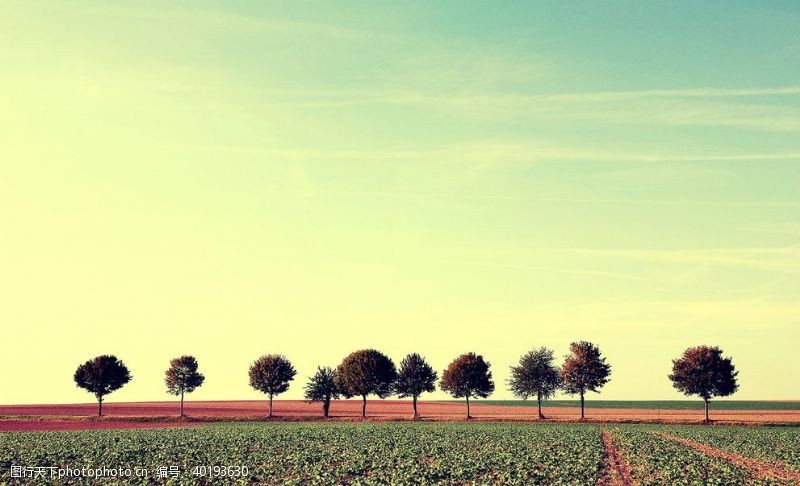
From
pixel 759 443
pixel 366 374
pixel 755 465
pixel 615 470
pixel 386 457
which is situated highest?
pixel 366 374

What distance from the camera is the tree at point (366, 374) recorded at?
127 meters

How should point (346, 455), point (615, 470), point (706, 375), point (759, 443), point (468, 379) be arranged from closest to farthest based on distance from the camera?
point (615, 470), point (346, 455), point (759, 443), point (706, 375), point (468, 379)

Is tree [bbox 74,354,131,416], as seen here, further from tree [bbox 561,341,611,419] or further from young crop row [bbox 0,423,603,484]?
tree [bbox 561,341,611,419]

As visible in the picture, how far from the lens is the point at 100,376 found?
13450 cm

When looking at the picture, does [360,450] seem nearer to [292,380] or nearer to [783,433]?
[783,433]

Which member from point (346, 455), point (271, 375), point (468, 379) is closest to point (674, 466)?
point (346, 455)

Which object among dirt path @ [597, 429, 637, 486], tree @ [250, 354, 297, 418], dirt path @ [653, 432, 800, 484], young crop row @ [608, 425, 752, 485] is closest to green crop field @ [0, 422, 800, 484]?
young crop row @ [608, 425, 752, 485]

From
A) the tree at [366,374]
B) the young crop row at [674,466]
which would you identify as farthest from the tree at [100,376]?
the young crop row at [674,466]

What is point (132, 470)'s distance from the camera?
46438 mm

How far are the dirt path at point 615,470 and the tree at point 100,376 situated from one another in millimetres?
102571

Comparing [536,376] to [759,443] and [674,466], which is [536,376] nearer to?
[759,443]

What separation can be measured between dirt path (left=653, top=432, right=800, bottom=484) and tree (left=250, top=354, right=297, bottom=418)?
83.9 metres

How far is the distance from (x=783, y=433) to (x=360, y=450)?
52679 mm

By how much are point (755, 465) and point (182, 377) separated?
106m
